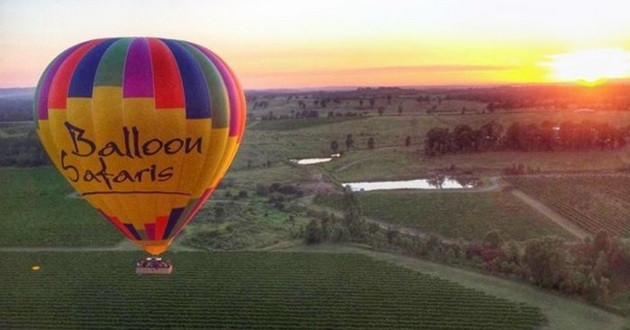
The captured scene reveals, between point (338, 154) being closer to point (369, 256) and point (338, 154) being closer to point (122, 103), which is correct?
point (369, 256)

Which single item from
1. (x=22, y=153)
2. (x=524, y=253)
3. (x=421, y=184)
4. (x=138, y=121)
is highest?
(x=138, y=121)

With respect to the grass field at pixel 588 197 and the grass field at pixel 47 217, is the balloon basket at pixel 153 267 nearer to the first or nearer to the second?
the grass field at pixel 47 217

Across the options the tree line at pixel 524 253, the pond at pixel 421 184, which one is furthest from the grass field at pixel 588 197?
the tree line at pixel 524 253

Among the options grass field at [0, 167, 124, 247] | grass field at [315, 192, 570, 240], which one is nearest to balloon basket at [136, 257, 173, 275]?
grass field at [0, 167, 124, 247]

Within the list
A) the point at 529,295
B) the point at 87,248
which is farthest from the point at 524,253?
the point at 87,248

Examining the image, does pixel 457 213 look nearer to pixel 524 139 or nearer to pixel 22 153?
pixel 524 139

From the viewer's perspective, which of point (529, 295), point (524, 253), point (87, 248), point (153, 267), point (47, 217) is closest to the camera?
point (153, 267)

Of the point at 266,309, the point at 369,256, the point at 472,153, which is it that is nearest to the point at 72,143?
the point at 266,309
